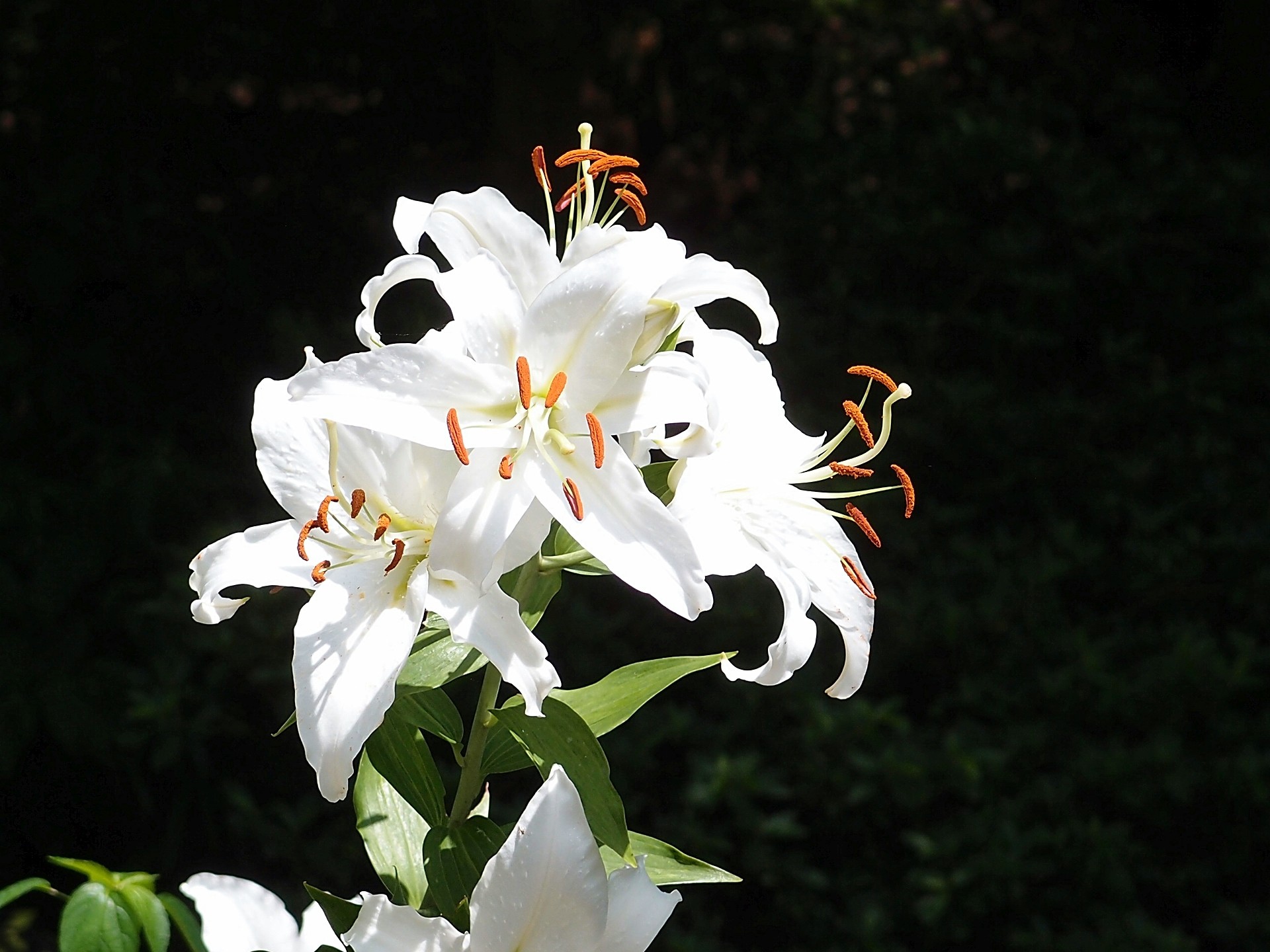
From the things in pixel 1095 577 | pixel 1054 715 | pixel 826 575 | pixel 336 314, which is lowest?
pixel 1054 715

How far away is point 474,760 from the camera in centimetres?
81

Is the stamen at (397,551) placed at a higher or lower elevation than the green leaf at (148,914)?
higher

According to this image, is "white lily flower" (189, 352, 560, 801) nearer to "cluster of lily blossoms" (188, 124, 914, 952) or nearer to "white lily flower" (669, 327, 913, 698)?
"cluster of lily blossoms" (188, 124, 914, 952)

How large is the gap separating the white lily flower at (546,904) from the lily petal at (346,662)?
8cm

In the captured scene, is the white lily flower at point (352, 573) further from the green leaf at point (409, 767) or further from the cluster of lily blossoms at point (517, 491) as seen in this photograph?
the green leaf at point (409, 767)

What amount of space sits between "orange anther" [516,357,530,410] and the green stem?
208 mm

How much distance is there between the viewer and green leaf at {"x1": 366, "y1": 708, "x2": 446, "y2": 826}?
79 centimetres

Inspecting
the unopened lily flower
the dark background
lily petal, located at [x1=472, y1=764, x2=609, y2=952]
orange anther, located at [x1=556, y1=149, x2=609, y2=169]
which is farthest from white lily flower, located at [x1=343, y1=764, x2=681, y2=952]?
the dark background

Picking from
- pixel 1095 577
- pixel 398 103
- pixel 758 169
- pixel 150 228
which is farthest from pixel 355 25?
pixel 1095 577

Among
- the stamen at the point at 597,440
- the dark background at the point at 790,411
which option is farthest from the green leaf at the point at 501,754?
the dark background at the point at 790,411

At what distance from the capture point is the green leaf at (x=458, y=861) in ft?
2.48

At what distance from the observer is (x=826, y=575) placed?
29.0 inches

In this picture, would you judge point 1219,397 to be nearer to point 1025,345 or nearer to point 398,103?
point 1025,345

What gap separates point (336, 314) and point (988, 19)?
80.1 inches
